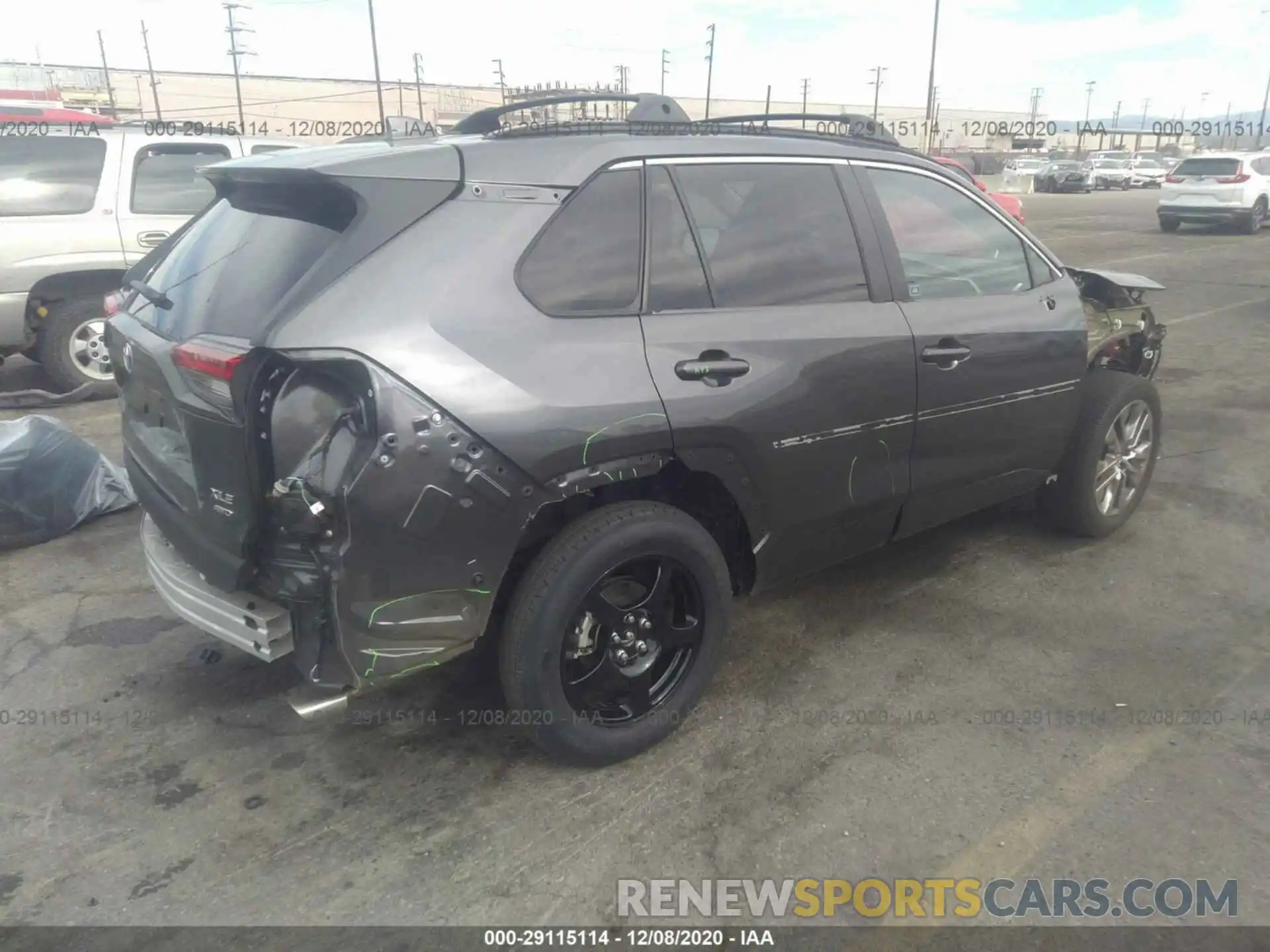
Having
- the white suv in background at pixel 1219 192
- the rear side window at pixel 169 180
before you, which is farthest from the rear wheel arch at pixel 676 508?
the white suv in background at pixel 1219 192

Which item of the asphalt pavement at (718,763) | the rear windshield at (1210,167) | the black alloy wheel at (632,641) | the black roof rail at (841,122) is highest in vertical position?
the black roof rail at (841,122)

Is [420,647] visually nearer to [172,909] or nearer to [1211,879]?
[172,909]

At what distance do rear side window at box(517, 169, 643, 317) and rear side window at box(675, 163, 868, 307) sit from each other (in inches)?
9.8

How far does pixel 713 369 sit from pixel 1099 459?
242cm

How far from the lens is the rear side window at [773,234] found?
3039 millimetres

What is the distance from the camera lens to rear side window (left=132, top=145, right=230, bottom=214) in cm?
726

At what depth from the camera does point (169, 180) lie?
7.39m

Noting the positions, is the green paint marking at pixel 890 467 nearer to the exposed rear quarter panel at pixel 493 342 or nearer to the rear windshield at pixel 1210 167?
the exposed rear quarter panel at pixel 493 342

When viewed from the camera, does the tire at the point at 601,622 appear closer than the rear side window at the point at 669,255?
Yes

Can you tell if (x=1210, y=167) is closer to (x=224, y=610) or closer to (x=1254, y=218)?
(x=1254, y=218)

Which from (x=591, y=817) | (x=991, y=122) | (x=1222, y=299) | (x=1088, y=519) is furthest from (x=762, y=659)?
(x=991, y=122)

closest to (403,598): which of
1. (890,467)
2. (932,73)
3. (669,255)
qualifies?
(669,255)

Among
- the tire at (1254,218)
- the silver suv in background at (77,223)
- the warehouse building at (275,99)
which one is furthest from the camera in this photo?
the warehouse building at (275,99)

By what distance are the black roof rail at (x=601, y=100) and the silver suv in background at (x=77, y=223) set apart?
4266 millimetres
